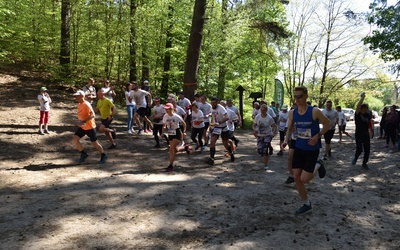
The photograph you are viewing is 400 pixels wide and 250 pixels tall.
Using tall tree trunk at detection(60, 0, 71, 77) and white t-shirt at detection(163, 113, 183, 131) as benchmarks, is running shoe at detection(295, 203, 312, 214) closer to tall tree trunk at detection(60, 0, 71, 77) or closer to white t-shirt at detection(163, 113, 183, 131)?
white t-shirt at detection(163, 113, 183, 131)

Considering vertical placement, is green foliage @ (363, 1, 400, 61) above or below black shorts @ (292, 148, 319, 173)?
above

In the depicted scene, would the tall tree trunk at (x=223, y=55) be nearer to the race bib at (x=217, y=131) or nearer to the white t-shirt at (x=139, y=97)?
the white t-shirt at (x=139, y=97)

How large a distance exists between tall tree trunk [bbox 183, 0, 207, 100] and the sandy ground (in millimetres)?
4111

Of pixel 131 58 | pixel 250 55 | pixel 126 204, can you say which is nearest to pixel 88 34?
pixel 131 58

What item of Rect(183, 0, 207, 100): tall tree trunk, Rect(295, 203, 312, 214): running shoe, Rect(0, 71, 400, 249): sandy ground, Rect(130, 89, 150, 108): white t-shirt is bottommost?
Rect(0, 71, 400, 249): sandy ground

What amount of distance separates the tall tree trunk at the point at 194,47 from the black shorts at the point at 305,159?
9377mm

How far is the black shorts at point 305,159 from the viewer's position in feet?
18.4

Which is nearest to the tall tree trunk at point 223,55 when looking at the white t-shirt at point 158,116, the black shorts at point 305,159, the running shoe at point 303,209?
the white t-shirt at point 158,116

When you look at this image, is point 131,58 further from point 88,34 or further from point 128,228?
point 128,228

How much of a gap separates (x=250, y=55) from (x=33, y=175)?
20379mm

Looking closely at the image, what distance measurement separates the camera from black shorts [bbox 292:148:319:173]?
5.60 m

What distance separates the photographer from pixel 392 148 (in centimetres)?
1591

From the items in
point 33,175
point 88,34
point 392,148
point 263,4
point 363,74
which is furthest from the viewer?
point 363,74

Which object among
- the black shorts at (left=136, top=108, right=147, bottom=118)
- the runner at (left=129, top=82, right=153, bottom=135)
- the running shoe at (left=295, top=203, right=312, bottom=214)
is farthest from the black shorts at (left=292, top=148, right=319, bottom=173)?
the black shorts at (left=136, top=108, right=147, bottom=118)
